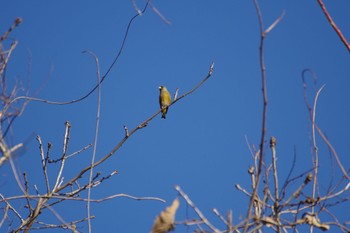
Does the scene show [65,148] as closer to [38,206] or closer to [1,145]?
[38,206]

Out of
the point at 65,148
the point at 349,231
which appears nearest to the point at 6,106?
the point at 65,148

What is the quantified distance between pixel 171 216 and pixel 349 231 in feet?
2.59

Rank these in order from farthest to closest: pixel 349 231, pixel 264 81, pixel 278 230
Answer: pixel 278 230, pixel 349 231, pixel 264 81

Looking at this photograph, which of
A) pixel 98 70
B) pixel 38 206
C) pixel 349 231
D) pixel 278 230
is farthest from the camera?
pixel 38 206

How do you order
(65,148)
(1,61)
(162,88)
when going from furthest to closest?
1. (162,88)
2. (65,148)
3. (1,61)

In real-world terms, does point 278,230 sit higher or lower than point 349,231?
higher

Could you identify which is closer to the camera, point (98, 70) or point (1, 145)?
point (1, 145)

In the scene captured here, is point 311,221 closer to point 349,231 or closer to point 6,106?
point 349,231

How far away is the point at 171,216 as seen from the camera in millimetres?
1165

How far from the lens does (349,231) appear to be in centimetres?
156

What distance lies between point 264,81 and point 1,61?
124cm

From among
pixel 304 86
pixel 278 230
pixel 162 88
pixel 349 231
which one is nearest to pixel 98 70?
pixel 304 86

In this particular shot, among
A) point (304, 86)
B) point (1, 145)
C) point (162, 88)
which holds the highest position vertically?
point (162, 88)

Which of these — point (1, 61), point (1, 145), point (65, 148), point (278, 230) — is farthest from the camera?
point (65, 148)
